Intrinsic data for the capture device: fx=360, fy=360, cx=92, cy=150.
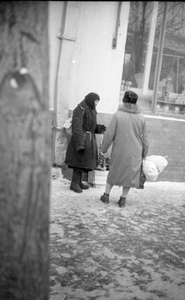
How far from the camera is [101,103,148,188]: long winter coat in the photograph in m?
5.41

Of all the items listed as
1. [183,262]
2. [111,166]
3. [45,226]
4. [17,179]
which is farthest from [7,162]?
[111,166]

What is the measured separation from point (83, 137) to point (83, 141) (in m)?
0.07

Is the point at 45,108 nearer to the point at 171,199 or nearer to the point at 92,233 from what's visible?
the point at 92,233

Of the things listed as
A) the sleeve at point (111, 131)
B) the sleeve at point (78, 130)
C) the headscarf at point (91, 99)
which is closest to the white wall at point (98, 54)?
the headscarf at point (91, 99)

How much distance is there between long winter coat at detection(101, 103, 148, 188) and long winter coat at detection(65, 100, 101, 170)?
54 centimetres

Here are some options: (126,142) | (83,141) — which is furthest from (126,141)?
(83,141)

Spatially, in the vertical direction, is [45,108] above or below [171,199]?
above

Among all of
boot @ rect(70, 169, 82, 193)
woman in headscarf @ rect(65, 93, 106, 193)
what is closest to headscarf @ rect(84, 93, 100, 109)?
woman in headscarf @ rect(65, 93, 106, 193)

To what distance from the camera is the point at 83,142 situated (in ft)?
19.4

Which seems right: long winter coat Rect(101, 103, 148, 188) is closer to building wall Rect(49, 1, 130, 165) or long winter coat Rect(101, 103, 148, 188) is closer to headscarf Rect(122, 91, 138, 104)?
headscarf Rect(122, 91, 138, 104)

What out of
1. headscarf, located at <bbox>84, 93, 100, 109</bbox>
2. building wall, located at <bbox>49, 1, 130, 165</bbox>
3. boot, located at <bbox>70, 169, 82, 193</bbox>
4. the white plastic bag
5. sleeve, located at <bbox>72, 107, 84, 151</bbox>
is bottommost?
boot, located at <bbox>70, 169, 82, 193</bbox>

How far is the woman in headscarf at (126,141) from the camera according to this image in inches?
213

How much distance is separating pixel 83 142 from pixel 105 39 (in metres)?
2.27

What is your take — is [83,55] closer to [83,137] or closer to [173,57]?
[83,137]
